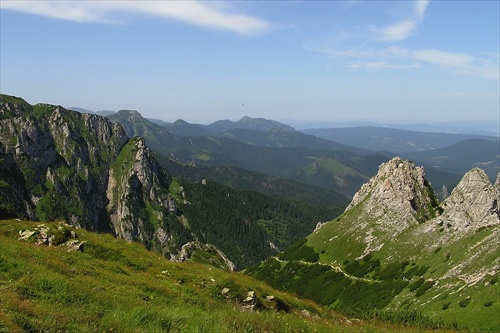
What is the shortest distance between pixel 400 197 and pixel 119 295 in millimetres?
126742

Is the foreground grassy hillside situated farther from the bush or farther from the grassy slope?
the bush

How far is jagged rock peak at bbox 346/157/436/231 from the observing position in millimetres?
125500

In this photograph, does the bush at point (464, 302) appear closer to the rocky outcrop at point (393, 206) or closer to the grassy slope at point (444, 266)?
the grassy slope at point (444, 266)

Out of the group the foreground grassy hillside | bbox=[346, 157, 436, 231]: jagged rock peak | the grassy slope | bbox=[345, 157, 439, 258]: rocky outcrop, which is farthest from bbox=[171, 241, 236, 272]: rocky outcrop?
the foreground grassy hillside

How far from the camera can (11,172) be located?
630ft

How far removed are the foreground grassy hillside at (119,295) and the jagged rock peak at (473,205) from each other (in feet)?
288

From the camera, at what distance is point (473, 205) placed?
4156 inches

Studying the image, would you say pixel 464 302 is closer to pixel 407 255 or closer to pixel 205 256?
pixel 407 255

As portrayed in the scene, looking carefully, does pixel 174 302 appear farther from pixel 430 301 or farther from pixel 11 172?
pixel 11 172

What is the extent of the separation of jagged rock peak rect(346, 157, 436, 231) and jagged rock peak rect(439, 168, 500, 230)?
1447 cm

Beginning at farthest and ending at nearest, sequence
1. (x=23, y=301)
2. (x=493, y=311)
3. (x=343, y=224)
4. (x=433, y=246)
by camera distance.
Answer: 1. (x=343, y=224)
2. (x=433, y=246)
3. (x=493, y=311)
4. (x=23, y=301)

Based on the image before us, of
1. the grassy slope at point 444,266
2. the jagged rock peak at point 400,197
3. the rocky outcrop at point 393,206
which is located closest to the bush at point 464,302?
the grassy slope at point 444,266

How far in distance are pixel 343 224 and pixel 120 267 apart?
129 m

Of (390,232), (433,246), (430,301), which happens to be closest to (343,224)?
(390,232)
